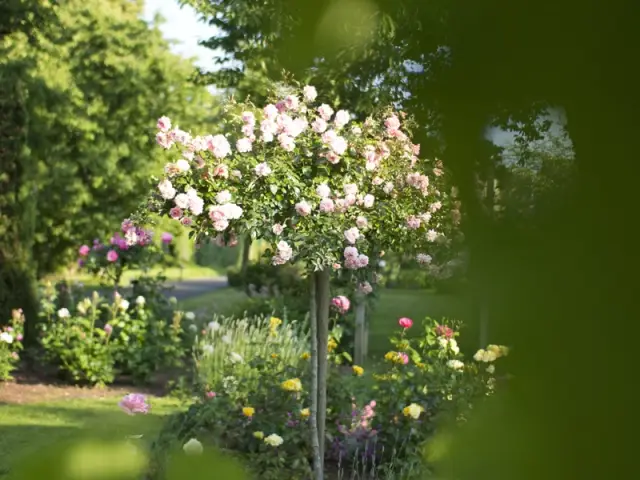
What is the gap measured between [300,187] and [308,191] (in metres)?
0.06

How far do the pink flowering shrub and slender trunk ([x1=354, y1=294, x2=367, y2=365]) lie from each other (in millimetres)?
4471

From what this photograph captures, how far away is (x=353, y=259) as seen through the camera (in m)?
4.34

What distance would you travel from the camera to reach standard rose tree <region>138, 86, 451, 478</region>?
426cm

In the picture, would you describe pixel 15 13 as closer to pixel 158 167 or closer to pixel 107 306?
pixel 107 306

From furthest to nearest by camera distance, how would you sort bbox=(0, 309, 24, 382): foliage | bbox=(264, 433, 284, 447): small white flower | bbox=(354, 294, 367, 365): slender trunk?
bbox=(354, 294, 367, 365): slender trunk < bbox=(0, 309, 24, 382): foliage < bbox=(264, 433, 284, 447): small white flower

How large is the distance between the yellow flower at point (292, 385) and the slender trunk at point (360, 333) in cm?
394

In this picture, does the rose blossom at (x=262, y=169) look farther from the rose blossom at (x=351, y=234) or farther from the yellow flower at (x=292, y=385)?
the yellow flower at (x=292, y=385)

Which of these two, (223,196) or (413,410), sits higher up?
(223,196)

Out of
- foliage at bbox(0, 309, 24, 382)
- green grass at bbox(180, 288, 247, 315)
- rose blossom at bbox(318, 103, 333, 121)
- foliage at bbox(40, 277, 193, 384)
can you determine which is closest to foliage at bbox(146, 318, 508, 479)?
rose blossom at bbox(318, 103, 333, 121)

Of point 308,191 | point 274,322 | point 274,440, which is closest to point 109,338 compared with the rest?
point 274,322

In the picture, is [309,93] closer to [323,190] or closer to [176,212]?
[323,190]

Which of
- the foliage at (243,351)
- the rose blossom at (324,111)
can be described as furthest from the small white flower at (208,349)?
the rose blossom at (324,111)

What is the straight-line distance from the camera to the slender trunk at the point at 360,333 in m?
9.02

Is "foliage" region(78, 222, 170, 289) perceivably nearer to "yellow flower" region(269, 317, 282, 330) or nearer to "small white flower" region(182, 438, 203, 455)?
"yellow flower" region(269, 317, 282, 330)
